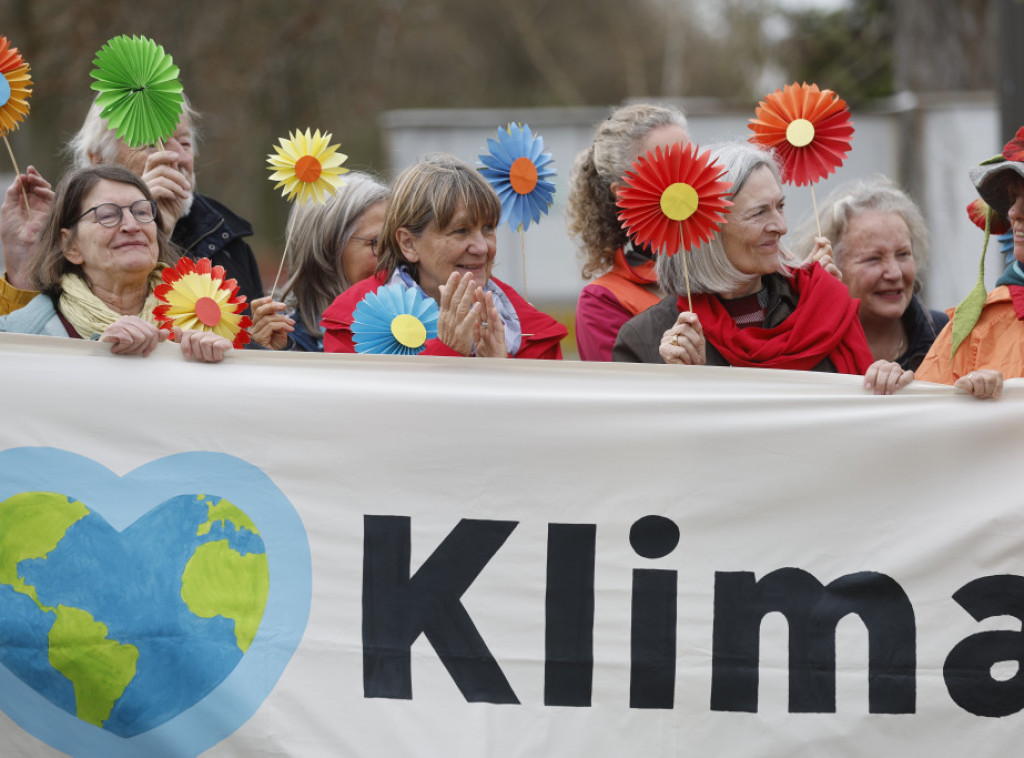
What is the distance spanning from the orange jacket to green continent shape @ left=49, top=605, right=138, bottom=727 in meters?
1.97

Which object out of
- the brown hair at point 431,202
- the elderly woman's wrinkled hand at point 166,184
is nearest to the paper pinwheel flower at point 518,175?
the brown hair at point 431,202

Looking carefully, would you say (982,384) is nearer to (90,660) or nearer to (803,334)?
(803,334)

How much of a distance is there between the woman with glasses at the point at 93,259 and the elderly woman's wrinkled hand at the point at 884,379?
1715 mm

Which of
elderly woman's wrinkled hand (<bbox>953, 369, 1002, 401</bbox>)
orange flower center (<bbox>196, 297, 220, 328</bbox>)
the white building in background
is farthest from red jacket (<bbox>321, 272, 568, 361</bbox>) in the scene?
the white building in background

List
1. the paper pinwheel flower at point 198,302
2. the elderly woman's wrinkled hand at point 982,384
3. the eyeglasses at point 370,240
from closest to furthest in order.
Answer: the elderly woman's wrinkled hand at point 982,384 < the paper pinwheel flower at point 198,302 < the eyeglasses at point 370,240

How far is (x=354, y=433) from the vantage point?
3.30 meters

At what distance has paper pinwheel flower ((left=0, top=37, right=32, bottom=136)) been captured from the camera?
373 cm

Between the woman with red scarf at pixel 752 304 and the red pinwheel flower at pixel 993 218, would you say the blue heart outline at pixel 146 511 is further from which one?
the red pinwheel flower at pixel 993 218

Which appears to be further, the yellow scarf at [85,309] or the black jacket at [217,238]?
the black jacket at [217,238]

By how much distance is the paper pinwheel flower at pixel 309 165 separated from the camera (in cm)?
377

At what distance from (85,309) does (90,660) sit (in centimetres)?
87

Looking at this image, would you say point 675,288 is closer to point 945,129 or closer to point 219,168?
point 945,129

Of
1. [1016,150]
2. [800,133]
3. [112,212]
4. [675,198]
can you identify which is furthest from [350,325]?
[1016,150]

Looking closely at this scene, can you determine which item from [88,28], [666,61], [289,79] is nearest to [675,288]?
[88,28]
